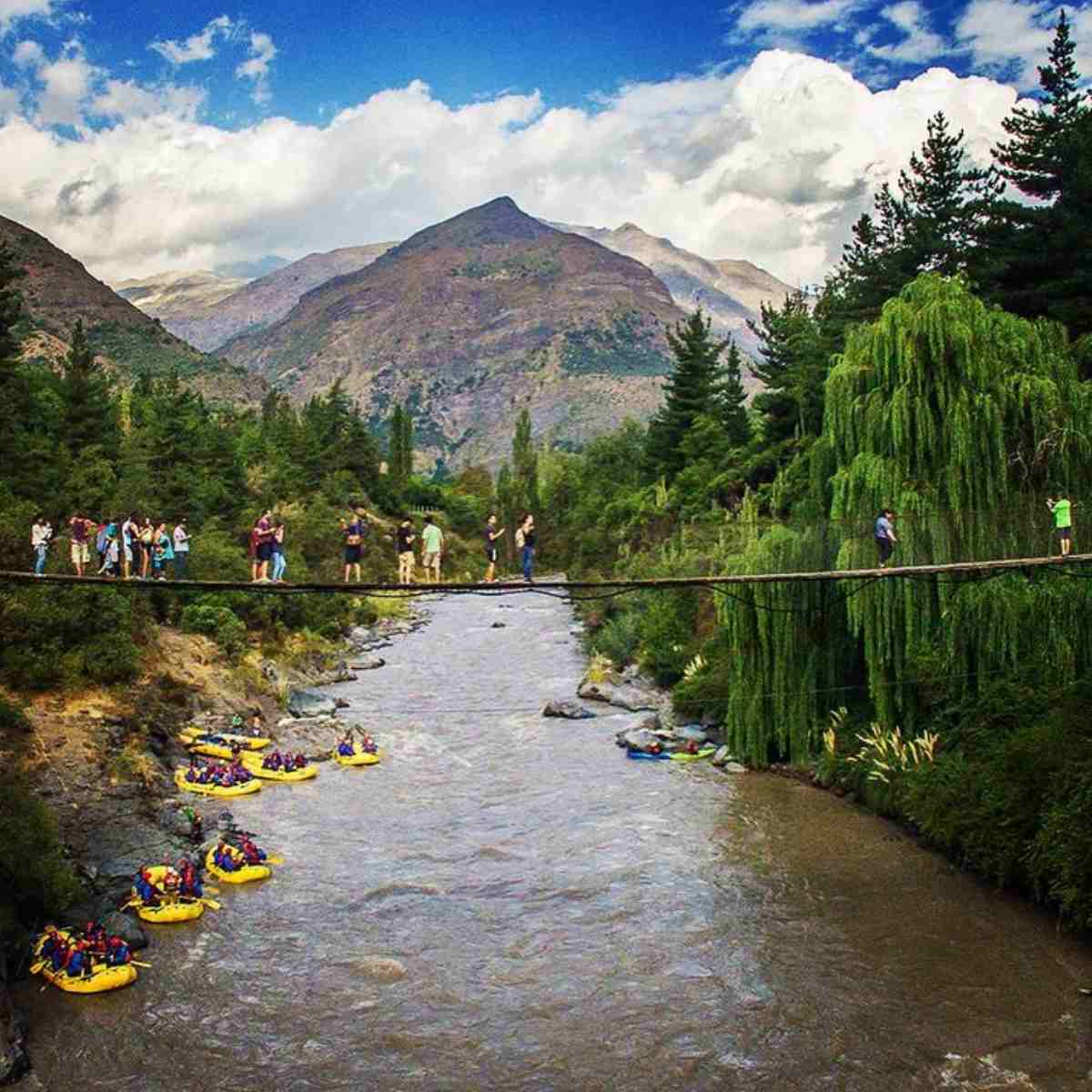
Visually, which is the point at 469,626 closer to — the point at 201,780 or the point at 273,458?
the point at 273,458

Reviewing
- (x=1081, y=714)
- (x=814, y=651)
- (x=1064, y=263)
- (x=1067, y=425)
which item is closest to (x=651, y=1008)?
(x=1081, y=714)

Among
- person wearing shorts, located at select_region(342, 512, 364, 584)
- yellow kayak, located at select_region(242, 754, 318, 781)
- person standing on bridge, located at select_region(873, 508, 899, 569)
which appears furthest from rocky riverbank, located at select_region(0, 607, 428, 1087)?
person standing on bridge, located at select_region(873, 508, 899, 569)

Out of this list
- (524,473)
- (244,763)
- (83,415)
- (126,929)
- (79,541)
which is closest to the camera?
(126,929)

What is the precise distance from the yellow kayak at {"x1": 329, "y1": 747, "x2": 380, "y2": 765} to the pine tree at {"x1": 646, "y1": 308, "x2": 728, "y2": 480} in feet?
112

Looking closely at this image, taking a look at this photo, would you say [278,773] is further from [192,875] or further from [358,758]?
[192,875]

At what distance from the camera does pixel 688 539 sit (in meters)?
36.2

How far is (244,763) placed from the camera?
79.3ft

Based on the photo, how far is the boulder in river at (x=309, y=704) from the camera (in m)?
29.7

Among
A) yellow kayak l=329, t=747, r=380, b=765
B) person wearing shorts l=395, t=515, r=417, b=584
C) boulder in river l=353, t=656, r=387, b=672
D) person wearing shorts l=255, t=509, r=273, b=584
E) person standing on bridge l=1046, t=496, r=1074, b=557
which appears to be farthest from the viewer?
boulder in river l=353, t=656, r=387, b=672

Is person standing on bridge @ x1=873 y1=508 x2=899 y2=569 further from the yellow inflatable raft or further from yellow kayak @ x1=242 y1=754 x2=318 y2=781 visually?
yellow kayak @ x1=242 y1=754 x2=318 y2=781

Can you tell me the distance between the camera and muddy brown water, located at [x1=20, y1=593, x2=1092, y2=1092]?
462 inches

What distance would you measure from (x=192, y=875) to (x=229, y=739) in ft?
29.5

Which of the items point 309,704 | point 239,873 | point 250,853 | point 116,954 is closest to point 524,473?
point 309,704

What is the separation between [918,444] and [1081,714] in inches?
222
